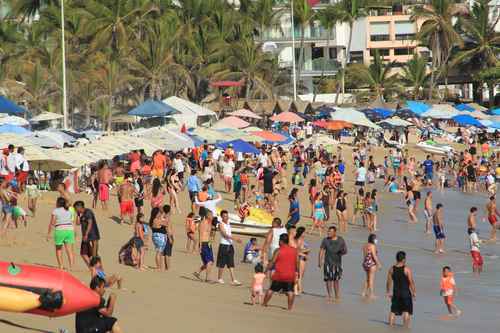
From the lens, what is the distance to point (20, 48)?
55844mm

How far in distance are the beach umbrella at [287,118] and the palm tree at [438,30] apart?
1921cm

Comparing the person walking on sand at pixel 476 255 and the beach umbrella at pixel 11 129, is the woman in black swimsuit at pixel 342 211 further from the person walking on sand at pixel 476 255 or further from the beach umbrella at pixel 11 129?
the beach umbrella at pixel 11 129

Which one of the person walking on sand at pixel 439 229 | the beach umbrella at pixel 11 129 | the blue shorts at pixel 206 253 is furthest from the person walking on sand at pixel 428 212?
the beach umbrella at pixel 11 129

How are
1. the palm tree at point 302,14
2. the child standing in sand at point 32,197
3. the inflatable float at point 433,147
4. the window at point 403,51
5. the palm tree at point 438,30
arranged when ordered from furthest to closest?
the window at point 403,51 < the palm tree at point 438,30 < the palm tree at point 302,14 < the inflatable float at point 433,147 < the child standing in sand at point 32,197

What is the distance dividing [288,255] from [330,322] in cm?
101

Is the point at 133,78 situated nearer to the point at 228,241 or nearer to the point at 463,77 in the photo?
the point at 463,77

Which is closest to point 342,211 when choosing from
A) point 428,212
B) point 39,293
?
point 428,212

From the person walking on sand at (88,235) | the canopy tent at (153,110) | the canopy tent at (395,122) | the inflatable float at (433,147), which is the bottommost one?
Result: the inflatable float at (433,147)

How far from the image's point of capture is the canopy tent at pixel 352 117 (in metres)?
45.2

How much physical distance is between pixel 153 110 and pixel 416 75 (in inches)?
1227

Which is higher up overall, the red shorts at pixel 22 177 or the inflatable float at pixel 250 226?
the red shorts at pixel 22 177

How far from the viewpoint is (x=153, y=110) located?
38.7 meters

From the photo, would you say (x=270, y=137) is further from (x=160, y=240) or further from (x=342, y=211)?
(x=160, y=240)

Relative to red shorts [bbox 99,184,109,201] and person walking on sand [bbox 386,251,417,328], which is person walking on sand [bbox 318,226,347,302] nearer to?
person walking on sand [bbox 386,251,417,328]
